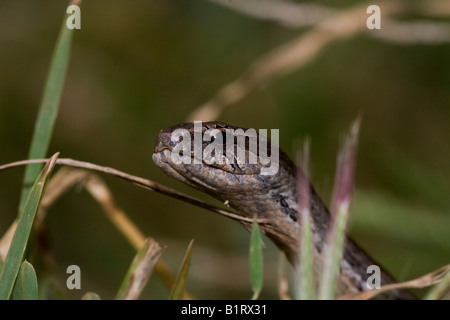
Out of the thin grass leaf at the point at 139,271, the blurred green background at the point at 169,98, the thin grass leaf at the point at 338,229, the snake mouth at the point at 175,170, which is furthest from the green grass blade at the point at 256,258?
the blurred green background at the point at 169,98

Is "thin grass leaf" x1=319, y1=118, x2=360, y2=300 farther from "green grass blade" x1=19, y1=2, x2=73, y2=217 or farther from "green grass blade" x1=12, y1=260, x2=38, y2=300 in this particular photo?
"green grass blade" x1=19, y1=2, x2=73, y2=217

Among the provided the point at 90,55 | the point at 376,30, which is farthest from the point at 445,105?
the point at 90,55

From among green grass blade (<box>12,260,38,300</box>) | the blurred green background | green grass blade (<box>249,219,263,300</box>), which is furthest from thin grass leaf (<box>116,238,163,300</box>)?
the blurred green background

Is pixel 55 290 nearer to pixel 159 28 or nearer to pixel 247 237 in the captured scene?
pixel 247 237

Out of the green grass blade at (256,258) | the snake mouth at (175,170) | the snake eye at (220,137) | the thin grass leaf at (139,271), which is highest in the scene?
the snake eye at (220,137)

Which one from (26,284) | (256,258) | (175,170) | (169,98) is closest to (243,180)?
(175,170)

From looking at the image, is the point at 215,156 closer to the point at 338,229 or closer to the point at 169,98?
the point at 338,229

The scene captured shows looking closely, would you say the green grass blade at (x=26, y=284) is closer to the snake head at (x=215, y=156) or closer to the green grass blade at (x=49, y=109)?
the green grass blade at (x=49, y=109)
